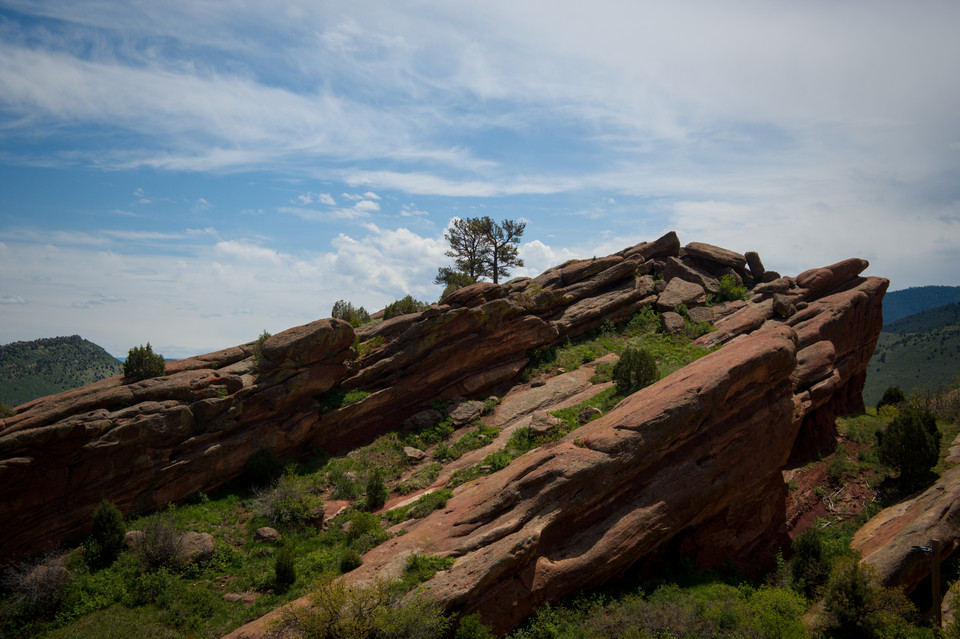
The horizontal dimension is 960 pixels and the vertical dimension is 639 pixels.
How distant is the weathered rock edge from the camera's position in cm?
1362

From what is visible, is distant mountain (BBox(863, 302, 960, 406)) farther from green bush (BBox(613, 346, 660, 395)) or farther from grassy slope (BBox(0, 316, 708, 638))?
grassy slope (BBox(0, 316, 708, 638))

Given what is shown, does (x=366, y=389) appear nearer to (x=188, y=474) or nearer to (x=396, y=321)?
(x=396, y=321)

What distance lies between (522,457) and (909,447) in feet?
56.9

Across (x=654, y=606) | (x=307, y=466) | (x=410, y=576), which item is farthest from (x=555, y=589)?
(x=307, y=466)

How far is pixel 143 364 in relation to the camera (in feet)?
72.1

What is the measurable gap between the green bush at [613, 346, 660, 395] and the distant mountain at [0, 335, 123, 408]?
77.6 m

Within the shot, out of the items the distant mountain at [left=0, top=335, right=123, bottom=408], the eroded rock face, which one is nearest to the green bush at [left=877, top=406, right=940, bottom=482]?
the eroded rock face

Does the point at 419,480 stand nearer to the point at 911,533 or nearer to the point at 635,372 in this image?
the point at 635,372

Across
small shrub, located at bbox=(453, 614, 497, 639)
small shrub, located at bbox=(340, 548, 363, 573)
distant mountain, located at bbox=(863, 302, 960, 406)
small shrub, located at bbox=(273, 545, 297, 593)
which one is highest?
small shrub, located at bbox=(340, 548, 363, 573)

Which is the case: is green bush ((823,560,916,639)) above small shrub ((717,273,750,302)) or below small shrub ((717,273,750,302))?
below

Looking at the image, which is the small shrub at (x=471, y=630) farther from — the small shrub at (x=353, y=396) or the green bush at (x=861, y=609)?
the small shrub at (x=353, y=396)

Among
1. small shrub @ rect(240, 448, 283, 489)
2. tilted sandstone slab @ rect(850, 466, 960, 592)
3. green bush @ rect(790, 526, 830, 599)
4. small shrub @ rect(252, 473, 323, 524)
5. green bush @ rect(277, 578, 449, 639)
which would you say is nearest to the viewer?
green bush @ rect(277, 578, 449, 639)

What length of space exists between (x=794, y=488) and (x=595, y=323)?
47.3 feet

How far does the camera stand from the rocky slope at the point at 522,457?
579 inches
